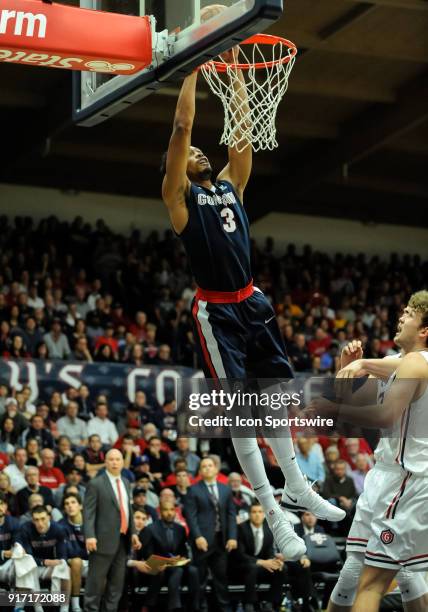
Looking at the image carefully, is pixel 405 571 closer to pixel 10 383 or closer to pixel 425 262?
pixel 10 383

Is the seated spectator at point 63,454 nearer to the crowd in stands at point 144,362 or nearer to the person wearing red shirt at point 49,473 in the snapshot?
the crowd in stands at point 144,362

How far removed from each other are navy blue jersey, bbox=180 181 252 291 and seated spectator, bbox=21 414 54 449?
8.28m

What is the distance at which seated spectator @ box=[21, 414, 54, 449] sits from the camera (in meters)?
15.3

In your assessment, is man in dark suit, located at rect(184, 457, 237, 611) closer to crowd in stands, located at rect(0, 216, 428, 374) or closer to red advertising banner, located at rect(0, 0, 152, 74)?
crowd in stands, located at rect(0, 216, 428, 374)

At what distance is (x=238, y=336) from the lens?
25.2 ft

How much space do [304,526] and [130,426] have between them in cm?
331

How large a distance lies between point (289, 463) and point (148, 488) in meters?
7.40

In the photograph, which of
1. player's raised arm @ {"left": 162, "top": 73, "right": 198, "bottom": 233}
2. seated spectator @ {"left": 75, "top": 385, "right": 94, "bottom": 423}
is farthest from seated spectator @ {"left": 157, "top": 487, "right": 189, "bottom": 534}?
player's raised arm @ {"left": 162, "top": 73, "right": 198, "bottom": 233}

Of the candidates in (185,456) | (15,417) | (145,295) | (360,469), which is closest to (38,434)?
(15,417)

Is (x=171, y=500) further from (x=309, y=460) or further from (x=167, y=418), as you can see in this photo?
(x=167, y=418)

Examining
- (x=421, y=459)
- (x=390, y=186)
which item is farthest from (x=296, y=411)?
(x=390, y=186)

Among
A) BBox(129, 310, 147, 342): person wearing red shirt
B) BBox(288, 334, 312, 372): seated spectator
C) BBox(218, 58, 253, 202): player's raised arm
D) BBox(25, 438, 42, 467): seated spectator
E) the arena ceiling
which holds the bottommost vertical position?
BBox(288, 334, 312, 372): seated spectator

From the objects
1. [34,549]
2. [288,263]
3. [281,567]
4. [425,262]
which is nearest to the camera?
[34,549]

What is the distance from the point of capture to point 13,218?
24.9 meters
